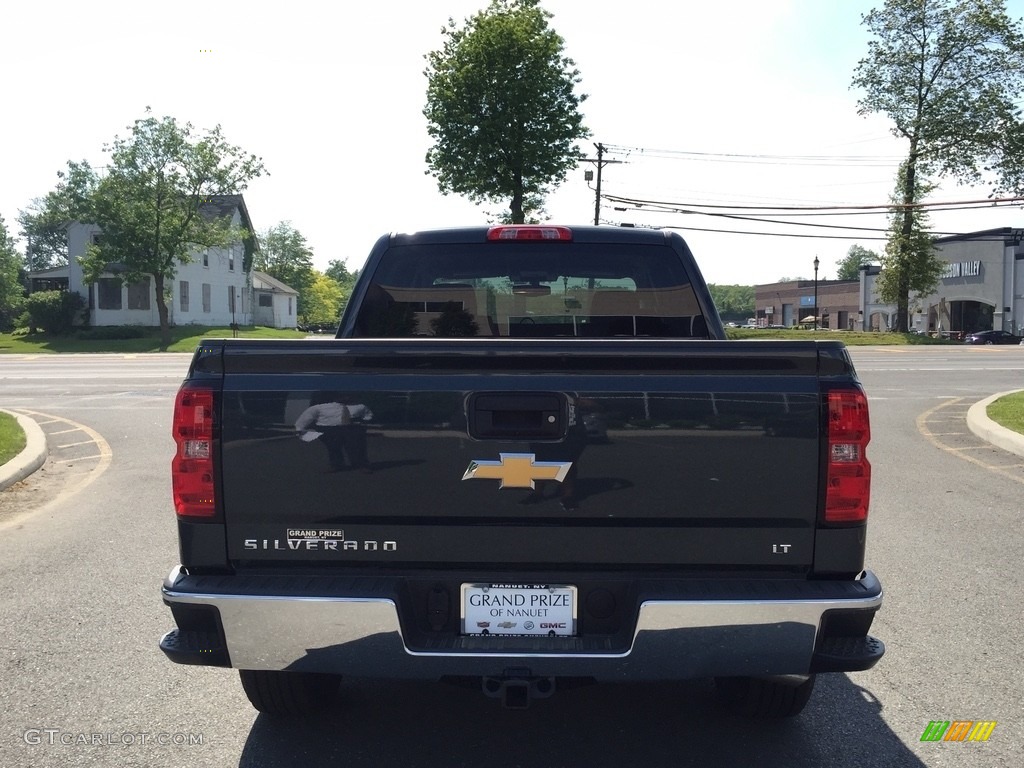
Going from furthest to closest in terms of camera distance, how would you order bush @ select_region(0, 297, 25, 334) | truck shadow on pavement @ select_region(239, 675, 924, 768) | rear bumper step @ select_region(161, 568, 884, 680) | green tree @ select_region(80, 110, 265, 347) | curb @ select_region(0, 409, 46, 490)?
bush @ select_region(0, 297, 25, 334)
green tree @ select_region(80, 110, 265, 347)
curb @ select_region(0, 409, 46, 490)
truck shadow on pavement @ select_region(239, 675, 924, 768)
rear bumper step @ select_region(161, 568, 884, 680)

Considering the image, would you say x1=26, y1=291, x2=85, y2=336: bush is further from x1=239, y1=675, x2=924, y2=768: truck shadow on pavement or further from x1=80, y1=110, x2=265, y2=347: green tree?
x1=239, y1=675, x2=924, y2=768: truck shadow on pavement

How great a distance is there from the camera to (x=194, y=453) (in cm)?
284

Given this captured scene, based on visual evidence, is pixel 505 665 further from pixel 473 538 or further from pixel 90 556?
pixel 90 556

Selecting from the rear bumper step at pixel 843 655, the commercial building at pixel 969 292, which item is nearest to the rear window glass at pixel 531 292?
the rear bumper step at pixel 843 655

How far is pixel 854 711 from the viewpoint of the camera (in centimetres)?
373

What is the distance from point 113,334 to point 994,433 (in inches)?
1670

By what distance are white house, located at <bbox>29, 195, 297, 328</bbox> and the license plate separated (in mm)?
45472

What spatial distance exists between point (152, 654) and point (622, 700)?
229cm

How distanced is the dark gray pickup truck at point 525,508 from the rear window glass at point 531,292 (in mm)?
1741

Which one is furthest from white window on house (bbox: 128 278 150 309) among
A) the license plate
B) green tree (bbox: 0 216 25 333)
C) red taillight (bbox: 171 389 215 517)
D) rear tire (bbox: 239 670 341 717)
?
the license plate

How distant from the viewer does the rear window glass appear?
455 cm

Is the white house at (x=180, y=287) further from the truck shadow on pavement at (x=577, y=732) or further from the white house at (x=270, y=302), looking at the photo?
the truck shadow on pavement at (x=577, y=732)

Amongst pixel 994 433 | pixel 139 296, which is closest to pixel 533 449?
pixel 994 433

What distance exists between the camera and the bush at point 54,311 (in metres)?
47.0
